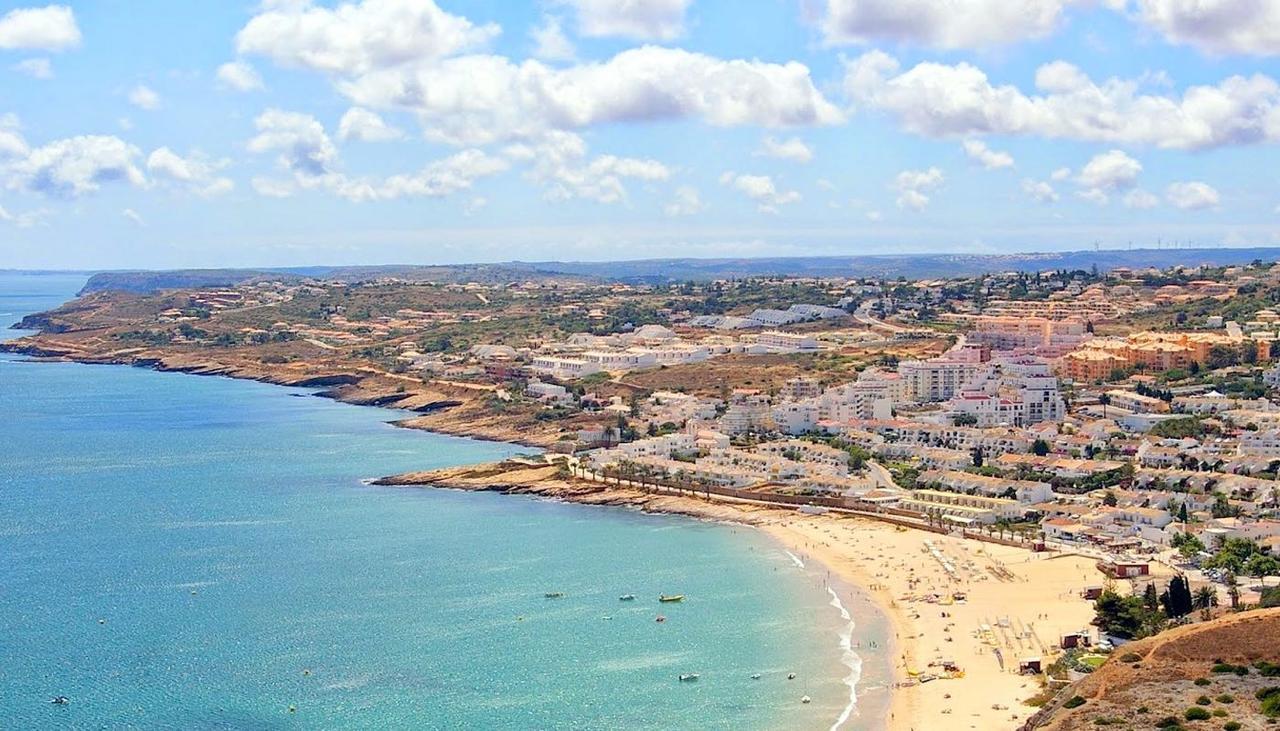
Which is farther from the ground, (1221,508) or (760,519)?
(1221,508)

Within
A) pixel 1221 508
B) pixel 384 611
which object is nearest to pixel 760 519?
pixel 1221 508

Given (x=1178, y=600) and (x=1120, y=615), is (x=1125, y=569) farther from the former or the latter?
(x=1120, y=615)

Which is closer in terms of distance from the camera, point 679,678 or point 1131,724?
point 1131,724

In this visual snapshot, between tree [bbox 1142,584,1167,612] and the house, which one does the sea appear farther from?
the house

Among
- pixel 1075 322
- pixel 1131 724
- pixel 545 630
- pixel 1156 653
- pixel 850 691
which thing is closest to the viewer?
pixel 1131 724

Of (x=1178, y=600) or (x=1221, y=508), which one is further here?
(x=1221, y=508)

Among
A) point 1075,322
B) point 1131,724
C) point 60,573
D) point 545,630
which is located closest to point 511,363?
point 1075,322

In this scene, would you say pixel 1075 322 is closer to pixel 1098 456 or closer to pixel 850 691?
pixel 1098 456
